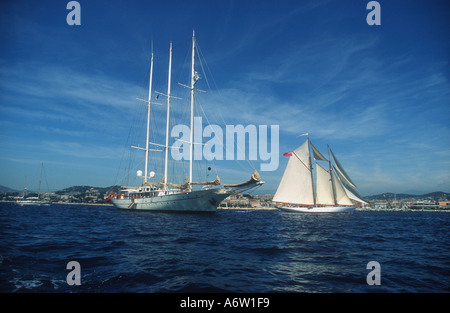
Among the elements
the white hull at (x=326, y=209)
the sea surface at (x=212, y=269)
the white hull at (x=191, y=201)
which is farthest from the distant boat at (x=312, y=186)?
the sea surface at (x=212, y=269)

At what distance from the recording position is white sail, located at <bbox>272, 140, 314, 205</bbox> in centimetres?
6862

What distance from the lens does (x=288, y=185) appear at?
6881 cm

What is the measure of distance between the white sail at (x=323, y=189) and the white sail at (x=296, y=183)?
7.76ft

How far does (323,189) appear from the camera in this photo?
71.8m

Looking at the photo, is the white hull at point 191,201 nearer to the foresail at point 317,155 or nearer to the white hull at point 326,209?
A: the white hull at point 326,209

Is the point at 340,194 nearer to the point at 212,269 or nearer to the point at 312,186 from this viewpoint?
the point at 312,186

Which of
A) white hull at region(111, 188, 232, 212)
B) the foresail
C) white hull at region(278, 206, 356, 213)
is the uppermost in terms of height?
the foresail

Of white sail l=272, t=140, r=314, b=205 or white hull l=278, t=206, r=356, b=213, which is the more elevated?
white sail l=272, t=140, r=314, b=205

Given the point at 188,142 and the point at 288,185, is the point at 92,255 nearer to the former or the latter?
the point at 188,142

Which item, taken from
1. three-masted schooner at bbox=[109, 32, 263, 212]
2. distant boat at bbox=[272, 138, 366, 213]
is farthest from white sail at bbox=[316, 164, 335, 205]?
three-masted schooner at bbox=[109, 32, 263, 212]

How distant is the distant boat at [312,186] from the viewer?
69.1 m

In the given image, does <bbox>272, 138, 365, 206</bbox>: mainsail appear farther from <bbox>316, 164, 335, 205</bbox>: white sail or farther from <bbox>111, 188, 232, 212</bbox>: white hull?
<bbox>111, 188, 232, 212</bbox>: white hull
